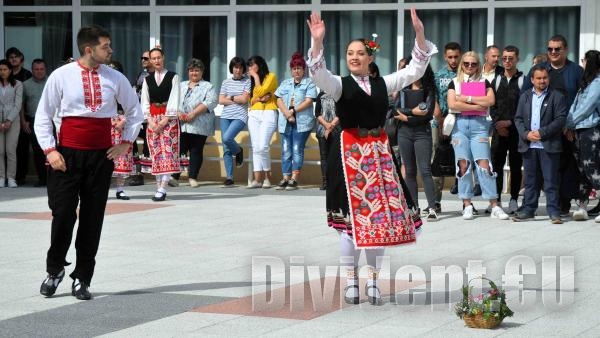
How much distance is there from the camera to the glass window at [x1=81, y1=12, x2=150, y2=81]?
21125mm

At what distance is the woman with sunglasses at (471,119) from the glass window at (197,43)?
290 inches

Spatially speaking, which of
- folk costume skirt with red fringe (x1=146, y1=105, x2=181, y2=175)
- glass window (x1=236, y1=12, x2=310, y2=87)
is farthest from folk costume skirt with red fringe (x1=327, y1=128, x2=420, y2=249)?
glass window (x1=236, y1=12, x2=310, y2=87)

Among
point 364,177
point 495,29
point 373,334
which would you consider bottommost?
point 373,334

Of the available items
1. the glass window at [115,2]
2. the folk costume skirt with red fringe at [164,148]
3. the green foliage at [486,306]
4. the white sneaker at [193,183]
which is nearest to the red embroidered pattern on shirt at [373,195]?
the green foliage at [486,306]

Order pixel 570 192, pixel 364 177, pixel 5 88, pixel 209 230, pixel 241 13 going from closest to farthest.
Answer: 1. pixel 364 177
2. pixel 209 230
3. pixel 570 192
4. pixel 5 88
5. pixel 241 13

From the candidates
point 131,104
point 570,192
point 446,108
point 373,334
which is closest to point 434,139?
point 446,108

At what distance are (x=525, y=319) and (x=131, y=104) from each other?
125 inches

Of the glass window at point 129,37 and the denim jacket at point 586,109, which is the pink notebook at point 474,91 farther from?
the glass window at point 129,37

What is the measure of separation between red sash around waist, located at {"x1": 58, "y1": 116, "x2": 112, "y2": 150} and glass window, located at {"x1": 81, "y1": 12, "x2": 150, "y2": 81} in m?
12.2

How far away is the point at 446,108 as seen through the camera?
14.7 m

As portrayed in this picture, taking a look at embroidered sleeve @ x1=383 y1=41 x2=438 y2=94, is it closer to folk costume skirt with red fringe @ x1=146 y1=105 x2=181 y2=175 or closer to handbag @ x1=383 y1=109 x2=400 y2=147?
handbag @ x1=383 y1=109 x2=400 y2=147

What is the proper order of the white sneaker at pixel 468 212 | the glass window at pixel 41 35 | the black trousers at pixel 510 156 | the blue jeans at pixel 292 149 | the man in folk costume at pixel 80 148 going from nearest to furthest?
the man in folk costume at pixel 80 148, the white sneaker at pixel 468 212, the black trousers at pixel 510 156, the blue jeans at pixel 292 149, the glass window at pixel 41 35

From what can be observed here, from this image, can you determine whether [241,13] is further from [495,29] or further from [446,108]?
[446,108]

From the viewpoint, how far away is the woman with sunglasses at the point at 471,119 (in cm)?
1375
